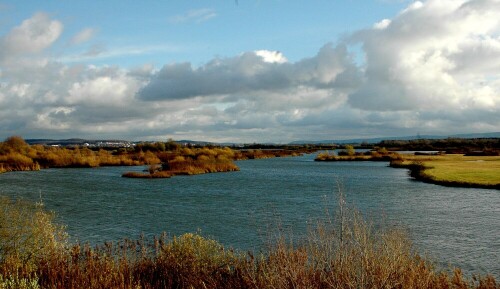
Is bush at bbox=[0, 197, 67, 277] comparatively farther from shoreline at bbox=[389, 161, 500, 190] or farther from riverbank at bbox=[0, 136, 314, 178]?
riverbank at bbox=[0, 136, 314, 178]

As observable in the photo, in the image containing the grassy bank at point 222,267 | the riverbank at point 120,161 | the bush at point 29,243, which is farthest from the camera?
the riverbank at point 120,161

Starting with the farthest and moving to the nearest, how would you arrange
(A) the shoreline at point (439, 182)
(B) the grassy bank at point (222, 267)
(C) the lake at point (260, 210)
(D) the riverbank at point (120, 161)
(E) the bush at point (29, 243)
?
(D) the riverbank at point (120, 161) < (A) the shoreline at point (439, 182) < (C) the lake at point (260, 210) < (E) the bush at point (29, 243) < (B) the grassy bank at point (222, 267)

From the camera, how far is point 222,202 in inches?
1490

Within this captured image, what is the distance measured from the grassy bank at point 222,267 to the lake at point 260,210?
209cm

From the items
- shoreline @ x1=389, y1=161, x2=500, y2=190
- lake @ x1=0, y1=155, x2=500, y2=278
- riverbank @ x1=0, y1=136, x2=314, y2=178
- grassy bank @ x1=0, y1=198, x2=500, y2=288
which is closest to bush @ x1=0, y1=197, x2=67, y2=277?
grassy bank @ x1=0, y1=198, x2=500, y2=288

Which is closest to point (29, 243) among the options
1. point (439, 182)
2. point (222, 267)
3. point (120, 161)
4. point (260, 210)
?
point (222, 267)

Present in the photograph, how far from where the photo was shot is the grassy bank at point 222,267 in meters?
10.7

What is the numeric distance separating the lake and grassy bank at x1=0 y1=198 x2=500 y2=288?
6.85ft

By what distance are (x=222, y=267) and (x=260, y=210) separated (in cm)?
1981

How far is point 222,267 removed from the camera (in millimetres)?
13477

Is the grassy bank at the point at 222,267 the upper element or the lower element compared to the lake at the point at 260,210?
upper

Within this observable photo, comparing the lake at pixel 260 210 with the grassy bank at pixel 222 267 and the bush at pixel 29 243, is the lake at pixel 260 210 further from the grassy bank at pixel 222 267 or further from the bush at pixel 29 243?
the bush at pixel 29 243

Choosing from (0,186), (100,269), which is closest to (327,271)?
(100,269)

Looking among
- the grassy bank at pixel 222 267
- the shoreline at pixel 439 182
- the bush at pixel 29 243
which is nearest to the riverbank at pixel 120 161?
the shoreline at pixel 439 182
